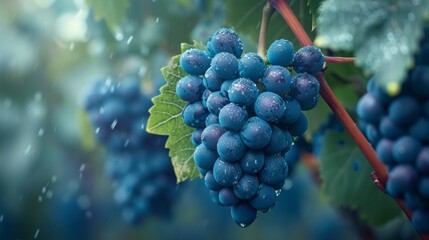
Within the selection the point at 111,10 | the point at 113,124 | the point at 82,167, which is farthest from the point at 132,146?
the point at 82,167

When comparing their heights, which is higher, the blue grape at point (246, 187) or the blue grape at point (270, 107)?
the blue grape at point (270, 107)

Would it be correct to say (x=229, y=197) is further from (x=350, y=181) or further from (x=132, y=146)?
(x=132, y=146)

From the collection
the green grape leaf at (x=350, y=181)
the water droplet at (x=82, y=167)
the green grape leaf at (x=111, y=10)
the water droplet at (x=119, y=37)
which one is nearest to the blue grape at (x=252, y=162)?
the green grape leaf at (x=350, y=181)

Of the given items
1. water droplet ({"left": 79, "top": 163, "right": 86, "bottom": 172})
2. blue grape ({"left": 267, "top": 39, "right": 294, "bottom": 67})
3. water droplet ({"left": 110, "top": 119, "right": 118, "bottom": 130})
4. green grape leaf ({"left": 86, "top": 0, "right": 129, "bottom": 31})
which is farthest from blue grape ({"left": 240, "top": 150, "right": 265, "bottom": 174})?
water droplet ({"left": 79, "top": 163, "right": 86, "bottom": 172})

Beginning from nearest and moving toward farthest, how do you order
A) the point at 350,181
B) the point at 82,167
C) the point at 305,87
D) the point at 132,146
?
the point at 305,87 < the point at 350,181 < the point at 132,146 < the point at 82,167

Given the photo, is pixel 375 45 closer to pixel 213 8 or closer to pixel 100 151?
pixel 213 8

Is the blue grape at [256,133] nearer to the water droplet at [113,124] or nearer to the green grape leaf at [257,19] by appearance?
the green grape leaf at [257,19]
